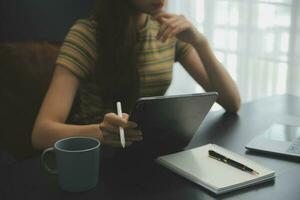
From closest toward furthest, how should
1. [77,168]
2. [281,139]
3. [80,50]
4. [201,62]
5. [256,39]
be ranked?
[77,168] < [281,139] < [80,50] < [201,62] < [256,39]

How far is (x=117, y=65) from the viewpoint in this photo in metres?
1.38

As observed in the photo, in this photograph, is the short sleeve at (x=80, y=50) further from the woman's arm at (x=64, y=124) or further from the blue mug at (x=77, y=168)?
the blue mug at (x=77, y=168)

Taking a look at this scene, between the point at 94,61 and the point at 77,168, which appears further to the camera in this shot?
the point at 94,61

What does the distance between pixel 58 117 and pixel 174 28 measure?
0.43m

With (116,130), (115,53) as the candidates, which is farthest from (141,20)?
(116,130)

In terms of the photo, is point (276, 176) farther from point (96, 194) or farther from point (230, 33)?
point (230, 33)

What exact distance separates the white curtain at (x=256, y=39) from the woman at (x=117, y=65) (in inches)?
20.2

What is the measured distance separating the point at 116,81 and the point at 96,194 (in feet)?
1.91

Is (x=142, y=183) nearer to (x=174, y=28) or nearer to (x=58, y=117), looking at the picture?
(x=58, y=117)

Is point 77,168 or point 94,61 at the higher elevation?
point 94,61

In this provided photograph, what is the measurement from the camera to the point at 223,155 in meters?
0.98

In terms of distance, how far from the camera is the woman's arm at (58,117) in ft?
3.66

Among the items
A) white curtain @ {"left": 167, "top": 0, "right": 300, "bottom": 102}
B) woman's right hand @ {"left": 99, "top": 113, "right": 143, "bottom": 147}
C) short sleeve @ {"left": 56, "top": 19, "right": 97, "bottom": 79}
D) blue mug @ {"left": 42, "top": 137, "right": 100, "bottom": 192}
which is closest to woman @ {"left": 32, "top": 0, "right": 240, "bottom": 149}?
short sleeve @ {"left": 56, "top": 19, "right": 97, "bottom": 79}

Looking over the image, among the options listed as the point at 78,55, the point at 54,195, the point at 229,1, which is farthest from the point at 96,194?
the point at 229,1
